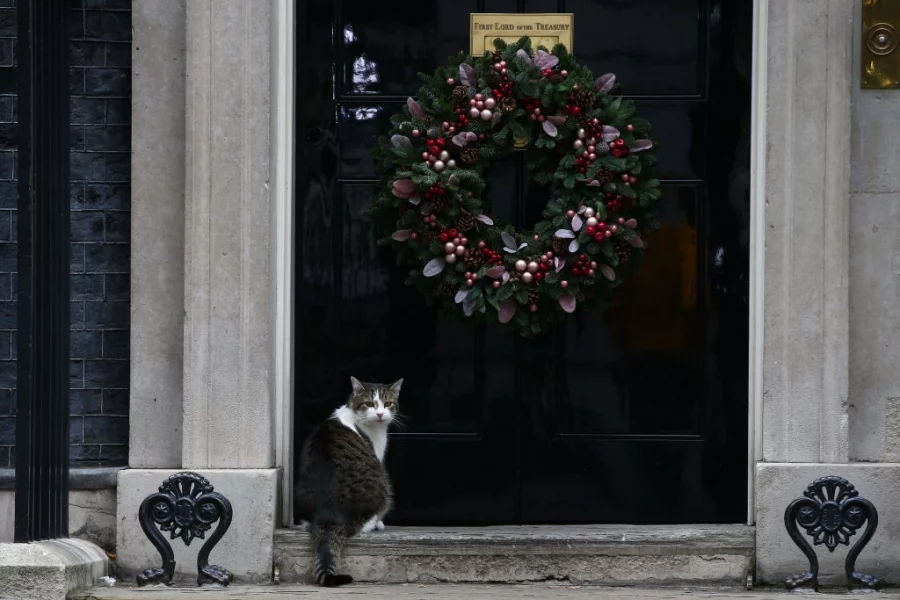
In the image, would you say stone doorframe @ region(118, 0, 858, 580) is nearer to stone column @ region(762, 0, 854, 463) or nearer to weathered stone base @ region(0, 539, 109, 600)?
stone column @ region(762, 0, 854, 463)

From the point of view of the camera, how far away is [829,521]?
6660 millimetres

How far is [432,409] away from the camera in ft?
24.0

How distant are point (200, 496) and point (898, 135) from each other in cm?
346

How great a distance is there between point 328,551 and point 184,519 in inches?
25.4

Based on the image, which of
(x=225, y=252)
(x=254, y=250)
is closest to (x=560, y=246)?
(x=254, y=250)

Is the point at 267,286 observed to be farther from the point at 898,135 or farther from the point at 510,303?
the point at 898,135

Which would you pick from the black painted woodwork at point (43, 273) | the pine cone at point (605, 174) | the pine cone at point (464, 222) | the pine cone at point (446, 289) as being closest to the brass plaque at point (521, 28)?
the pine cone at point (605, 174)

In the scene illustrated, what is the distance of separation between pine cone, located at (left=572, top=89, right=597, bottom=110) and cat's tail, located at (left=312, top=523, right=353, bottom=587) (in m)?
2.12

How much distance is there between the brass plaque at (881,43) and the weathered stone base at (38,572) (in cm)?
404

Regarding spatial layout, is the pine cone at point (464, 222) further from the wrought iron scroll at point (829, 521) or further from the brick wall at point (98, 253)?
the wrought iron scroll at point (829, 521)

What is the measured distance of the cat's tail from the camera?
6633mm

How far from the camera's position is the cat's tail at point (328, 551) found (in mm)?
6633

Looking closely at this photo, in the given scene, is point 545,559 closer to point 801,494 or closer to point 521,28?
point 801,494

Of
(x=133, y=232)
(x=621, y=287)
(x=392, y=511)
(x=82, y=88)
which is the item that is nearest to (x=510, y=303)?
(x=621, y=287)
